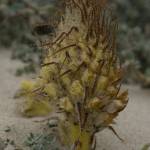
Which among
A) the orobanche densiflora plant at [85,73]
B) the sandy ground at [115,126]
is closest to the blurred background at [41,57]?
the sandy ground at [115,126]

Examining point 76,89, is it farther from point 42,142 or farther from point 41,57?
point 41,57

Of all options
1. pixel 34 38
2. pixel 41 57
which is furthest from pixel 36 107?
pixel 34 38

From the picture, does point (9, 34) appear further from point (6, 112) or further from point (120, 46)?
point (6, 112)

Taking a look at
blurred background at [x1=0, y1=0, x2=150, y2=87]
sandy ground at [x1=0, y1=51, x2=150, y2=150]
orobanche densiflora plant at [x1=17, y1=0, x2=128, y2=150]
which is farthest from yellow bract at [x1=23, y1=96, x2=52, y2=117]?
blurred background at [x1=0, y1=0, x2=150, y2=87]

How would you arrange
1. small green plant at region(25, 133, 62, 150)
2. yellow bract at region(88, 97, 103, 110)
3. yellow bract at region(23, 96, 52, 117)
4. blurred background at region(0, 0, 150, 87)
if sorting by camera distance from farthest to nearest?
blurred background at region(0, 0, 150, 87)
yellow bract at region(23, 96, 52, 117)
small green plant at region(25, 133, 62, 150)
yellow bract at region(88, 97, 103, 110)

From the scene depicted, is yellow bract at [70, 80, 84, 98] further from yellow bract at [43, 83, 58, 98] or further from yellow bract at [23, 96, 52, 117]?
yellow bract at [23, 96, 52, 117]

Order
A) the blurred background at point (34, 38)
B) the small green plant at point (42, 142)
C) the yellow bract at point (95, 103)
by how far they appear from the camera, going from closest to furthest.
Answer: the yellow bract at point (95, 103) → the small green plant at point (42, 142) → the blurred background at point (34, 38)

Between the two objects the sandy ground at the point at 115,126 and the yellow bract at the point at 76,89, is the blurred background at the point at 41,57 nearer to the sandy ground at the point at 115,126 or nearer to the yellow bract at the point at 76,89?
the sandy ground at the point at 115,126
